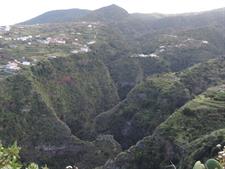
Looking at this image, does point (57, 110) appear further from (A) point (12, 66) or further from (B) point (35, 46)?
(B) point (35, 46)

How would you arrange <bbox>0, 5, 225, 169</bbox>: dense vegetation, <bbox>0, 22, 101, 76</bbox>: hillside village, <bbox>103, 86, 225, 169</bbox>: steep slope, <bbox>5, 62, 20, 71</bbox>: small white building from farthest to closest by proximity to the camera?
<bbox>0, 22, 101, 76</bbox>: hillside village → <bbox>5, 62, 20, 71</bbox>: small white building → <bbox>0, 5, 225, 169</bbox>: dense vegetation → <bbox>103, 86, 225, 169</bbox>: steep slope

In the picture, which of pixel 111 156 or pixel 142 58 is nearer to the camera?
pixel 111 156

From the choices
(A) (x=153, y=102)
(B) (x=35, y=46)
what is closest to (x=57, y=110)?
(A) (x=153, y=102)

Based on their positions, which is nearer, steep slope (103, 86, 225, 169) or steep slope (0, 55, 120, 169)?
steep slope (103, 86, 225, 169)

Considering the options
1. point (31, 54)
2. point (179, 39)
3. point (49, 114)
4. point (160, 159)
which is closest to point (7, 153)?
point (160, 159)

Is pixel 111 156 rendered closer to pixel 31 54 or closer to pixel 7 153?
pixel 31 54

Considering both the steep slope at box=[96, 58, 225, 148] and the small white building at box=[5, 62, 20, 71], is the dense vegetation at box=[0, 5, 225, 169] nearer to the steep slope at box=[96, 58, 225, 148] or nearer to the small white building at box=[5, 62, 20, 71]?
the steep slope at box=[96, 58, 225, 148]

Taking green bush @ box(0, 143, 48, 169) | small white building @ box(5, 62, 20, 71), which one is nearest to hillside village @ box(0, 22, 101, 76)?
small white building @ box(5, 62, 20, 71)
